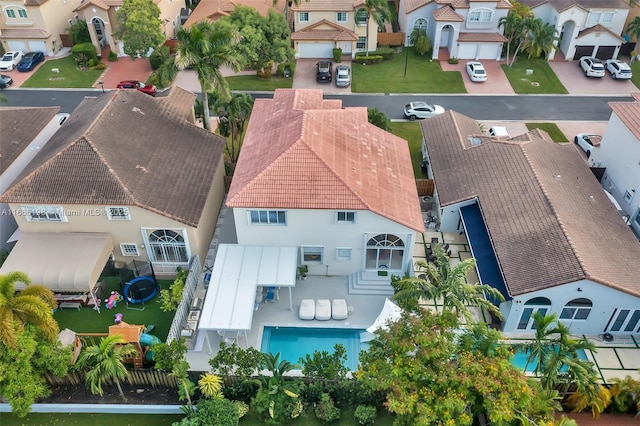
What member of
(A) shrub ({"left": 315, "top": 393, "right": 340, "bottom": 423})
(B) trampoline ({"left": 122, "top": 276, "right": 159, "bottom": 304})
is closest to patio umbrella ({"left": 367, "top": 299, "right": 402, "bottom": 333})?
(A) shrub ({"left": 315, "top": 393, "right": 340, "bottom": 423})

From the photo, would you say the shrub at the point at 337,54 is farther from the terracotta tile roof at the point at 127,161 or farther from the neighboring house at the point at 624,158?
the neighboring house at the point at 624,158

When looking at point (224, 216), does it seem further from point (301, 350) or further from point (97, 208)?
point (301, 350)

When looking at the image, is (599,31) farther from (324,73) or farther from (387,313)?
(387,313)

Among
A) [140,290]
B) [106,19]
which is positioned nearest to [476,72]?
[140,290]

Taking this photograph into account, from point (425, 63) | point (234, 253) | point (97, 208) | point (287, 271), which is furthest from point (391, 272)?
point (425, 63)

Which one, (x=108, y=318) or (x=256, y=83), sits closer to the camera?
(x=108, y=318)

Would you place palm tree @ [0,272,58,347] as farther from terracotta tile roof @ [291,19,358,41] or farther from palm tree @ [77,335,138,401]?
terracotta tile roof @ [291,19,358,41]

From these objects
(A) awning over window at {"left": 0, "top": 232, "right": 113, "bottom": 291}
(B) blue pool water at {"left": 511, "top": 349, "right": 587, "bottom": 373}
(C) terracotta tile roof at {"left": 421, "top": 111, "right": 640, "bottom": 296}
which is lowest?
(B) blue pool water at {"left": 511, "top": 349, "right": 587, "bottom": 373}
